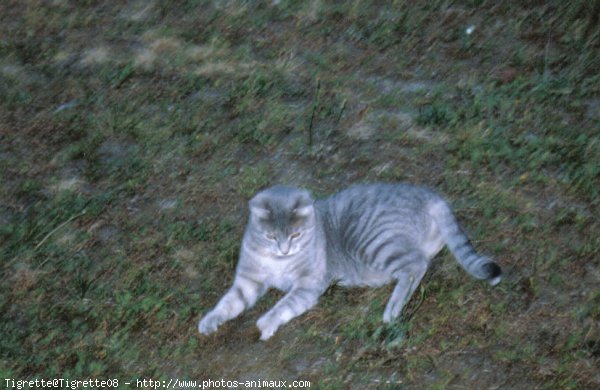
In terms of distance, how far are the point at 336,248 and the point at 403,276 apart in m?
0.52

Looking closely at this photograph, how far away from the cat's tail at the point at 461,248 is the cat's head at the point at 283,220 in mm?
784

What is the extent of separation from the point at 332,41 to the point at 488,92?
5.45 ft

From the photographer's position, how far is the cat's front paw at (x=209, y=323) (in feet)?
13.2

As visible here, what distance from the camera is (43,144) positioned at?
18.8 feet

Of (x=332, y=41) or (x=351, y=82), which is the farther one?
(x=332, y=41)

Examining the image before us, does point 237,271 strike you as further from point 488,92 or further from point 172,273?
point 488,92

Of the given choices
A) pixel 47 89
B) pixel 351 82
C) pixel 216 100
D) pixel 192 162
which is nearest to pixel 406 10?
pixel 351 82

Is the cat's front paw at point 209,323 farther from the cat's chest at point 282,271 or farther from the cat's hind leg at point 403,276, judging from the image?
the cat's hind leg at point 403,276

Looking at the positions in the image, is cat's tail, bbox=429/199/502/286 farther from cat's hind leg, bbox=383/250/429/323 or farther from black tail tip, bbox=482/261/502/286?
cat's hind leg, bbox=383/250/429/323

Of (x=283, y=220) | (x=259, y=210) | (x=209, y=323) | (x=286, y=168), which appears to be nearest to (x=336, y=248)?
(x=283, y=220)

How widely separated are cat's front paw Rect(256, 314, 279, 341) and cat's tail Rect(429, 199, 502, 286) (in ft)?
3.74

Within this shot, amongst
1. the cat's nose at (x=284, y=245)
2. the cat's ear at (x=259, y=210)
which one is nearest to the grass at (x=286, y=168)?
the cat's nose at (x=284, y=245)

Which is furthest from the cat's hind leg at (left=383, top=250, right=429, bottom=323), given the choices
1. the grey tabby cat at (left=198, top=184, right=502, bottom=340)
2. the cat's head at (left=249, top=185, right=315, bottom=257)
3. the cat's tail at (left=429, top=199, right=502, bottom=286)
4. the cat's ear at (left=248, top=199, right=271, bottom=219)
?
the cat's ear at (left=248, top=199, right=271, bottom=219)

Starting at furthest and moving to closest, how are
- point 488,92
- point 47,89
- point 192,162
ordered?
point 47,89 → point 488,92 → point 192,162
